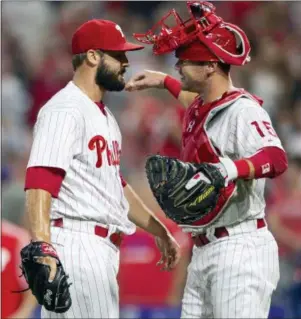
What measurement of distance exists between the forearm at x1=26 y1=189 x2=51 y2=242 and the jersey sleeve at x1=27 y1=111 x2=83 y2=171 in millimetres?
144

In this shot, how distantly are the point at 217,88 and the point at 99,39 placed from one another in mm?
629

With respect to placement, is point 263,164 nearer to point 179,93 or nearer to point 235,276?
point 235,276

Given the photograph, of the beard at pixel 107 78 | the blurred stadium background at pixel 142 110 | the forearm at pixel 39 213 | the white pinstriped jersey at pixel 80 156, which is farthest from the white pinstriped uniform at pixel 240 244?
the blurred stadium background at pixel 142 110

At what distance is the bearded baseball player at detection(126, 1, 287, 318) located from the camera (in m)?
4.18

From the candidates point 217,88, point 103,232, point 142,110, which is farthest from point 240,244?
point 142,110

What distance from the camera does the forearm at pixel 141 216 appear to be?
5008 millimetres

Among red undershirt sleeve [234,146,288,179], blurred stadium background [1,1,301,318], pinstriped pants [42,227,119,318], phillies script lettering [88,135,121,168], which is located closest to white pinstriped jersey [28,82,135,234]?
phillies script lettering [88,135,121,168]

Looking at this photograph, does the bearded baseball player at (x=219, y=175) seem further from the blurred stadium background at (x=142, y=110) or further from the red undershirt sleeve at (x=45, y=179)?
the blurred stadium background at (x=142, y=110)

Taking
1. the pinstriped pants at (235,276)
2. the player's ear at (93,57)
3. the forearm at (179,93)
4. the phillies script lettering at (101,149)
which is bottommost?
the pinstriped pants at (235,276)

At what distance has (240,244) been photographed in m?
4.41

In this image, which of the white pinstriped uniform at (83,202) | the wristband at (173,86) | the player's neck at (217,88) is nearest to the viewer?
the white pinstriped uniform at (83,202)

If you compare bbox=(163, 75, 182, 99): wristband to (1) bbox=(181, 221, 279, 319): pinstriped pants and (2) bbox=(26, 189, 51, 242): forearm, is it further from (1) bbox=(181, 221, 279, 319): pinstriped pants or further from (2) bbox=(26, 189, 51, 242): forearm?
(2) bbox=(26, 189, 51, 242): forearm

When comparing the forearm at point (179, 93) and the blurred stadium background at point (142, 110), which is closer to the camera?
the forearm at point (179, 93)

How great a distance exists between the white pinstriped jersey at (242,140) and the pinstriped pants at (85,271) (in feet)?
1.50
